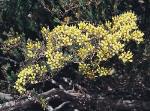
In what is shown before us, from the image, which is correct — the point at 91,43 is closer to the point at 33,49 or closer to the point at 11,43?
the point at 33,49

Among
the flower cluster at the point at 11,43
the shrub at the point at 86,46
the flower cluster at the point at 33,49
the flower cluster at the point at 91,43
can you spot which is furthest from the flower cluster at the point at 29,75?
the flower cluster at the point at 11,43

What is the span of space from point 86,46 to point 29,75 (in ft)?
2.69

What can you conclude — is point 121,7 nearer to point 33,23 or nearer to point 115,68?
point 115,68

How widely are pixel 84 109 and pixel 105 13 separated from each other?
1.36 m

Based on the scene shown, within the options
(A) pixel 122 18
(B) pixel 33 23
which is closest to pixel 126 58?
(A) pixel 122 18

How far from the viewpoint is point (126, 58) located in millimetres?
4418

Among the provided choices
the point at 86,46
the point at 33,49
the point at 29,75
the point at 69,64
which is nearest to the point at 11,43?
the point at 33,49

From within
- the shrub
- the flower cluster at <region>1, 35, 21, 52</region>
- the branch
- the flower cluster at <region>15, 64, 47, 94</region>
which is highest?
the flower cluster at <region>1, 35, 21, 52</region>

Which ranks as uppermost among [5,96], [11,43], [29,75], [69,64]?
[11,43]

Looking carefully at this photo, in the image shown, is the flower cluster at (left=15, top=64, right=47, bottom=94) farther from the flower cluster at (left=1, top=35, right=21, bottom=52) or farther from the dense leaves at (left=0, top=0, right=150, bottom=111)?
the flower cluster at (left=1, top=35, right=21, bottom=52)

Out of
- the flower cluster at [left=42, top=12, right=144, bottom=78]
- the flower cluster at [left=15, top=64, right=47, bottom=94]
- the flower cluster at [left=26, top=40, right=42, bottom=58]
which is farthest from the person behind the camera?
the flower cluster at [left=26, top=40, right=42, bottom=58]

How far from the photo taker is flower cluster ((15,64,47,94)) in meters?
4.59

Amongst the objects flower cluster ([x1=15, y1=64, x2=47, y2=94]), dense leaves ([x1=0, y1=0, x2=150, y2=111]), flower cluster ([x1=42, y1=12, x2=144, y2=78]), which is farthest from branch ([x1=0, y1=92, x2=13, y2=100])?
flower cluster ([x1=42, y1=12, x2=144, y2=78])

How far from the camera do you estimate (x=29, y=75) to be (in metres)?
4.66
